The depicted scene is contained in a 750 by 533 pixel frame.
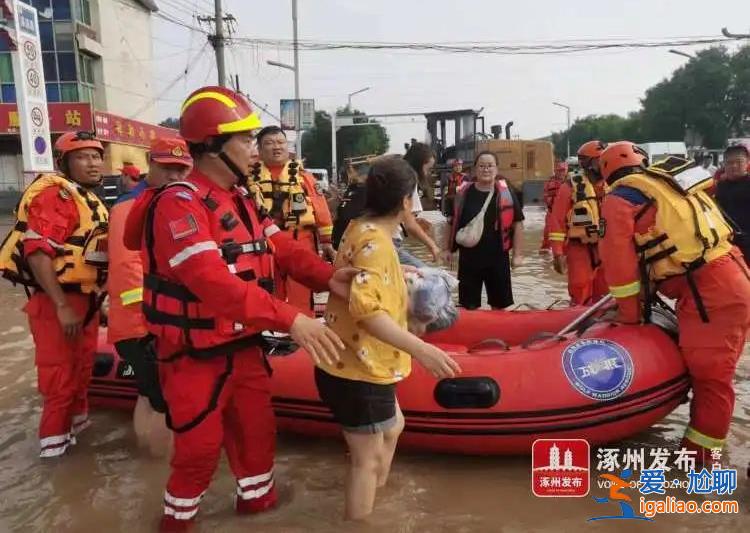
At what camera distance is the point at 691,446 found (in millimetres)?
2832

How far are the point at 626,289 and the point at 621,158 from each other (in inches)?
26.9

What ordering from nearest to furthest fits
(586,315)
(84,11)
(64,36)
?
1. (586,315)
2. (64,36)
3. (84,11)

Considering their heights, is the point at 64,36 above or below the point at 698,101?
above

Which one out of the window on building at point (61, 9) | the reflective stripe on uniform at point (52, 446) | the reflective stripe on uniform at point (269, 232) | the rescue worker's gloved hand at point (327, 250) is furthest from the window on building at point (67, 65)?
the reflective stripe on uniform at point (269, 232)

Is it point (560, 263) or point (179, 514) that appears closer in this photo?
point (179, 514)

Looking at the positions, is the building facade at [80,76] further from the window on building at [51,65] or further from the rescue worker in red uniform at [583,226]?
the rescue worker in red uniform at [583,226]

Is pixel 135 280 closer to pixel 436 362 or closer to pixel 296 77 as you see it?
pixel 436 362

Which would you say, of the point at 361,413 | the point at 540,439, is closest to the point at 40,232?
the point at 361,413

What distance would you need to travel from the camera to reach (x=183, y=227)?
6.54ft

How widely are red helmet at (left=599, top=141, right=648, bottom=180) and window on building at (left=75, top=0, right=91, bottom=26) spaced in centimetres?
2369

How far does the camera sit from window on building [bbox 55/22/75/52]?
72.3ft

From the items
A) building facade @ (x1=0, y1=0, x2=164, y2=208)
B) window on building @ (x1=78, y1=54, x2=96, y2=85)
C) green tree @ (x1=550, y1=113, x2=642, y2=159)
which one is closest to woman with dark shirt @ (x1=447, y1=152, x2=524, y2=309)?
building facade @ (x1=0, y1=0, x2=164, y2=208)

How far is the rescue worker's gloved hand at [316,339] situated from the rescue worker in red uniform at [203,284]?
0.11 feet

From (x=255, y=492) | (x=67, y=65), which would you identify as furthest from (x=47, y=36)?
(x=255, y=492)
